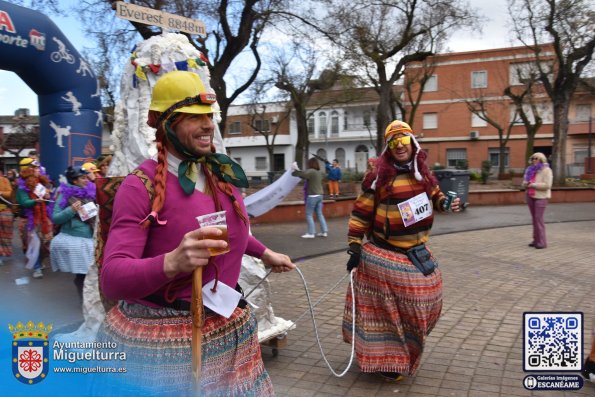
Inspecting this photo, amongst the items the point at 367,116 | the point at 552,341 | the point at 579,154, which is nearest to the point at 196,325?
the point at 552,341

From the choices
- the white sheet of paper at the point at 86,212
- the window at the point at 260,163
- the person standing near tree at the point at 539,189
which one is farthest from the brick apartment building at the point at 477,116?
the white sheet of paper at the point at 86,212

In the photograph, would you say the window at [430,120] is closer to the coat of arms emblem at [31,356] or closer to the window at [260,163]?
the window at [260,163]

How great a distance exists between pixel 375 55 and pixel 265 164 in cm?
4040

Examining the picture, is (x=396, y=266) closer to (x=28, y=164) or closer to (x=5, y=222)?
(x=28, y=164)

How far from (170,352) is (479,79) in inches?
1901

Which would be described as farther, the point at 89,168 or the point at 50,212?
the point at 50,212

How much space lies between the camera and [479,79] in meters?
46.1

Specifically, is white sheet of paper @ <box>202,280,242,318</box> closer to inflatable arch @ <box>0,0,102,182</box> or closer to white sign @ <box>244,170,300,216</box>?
white sign @ <box>244,170,300,216</box>

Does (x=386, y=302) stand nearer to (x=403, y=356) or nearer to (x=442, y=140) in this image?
(x=403, y=356)

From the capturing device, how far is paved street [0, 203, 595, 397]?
162 inches

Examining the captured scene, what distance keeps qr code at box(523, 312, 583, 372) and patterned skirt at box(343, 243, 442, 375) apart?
666 millimetres

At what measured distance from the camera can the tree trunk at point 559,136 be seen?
2298 centimetres

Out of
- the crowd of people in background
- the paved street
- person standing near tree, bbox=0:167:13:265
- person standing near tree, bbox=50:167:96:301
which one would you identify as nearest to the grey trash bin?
the paved street

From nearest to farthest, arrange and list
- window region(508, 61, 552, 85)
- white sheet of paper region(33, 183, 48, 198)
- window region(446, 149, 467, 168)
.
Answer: white sheet of paper region(33, 183, 48, 198) < window region(508, 61, 552, 85) < window region(446, 149, 467, 168)
